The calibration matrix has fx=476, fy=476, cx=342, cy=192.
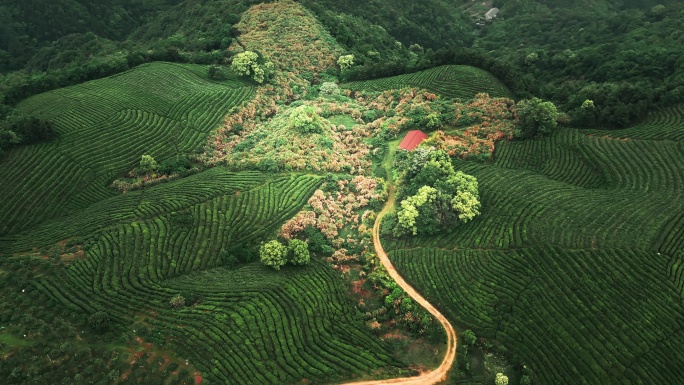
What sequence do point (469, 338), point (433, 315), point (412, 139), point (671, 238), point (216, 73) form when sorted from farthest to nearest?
point (216, 73) → point (412, 139) → point (671, 238) → point (433, 315) → point (469, 338)

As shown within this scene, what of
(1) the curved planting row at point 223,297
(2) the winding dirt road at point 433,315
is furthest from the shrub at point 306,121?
(2) the winding dirt road at point 433,315

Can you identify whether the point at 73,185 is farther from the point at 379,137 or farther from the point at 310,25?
the point at 310,25

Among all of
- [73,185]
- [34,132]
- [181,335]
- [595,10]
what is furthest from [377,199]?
[595,10]

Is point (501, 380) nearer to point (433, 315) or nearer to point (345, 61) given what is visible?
point (433, 315)

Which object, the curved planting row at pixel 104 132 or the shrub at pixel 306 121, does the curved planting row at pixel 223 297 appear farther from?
the shrub at pixel 306 121

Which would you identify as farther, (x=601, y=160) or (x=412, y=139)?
(x=412, y=139)

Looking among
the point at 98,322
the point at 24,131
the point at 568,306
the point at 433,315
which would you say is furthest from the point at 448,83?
the point at 24,131
